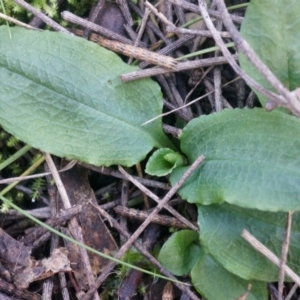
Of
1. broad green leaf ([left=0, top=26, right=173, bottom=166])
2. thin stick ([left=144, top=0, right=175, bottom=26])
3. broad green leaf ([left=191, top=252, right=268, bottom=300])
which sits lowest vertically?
broad green leaf ([left=191, top=252, right=268, bottom=300])

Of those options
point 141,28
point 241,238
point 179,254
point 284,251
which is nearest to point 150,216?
point 179,254

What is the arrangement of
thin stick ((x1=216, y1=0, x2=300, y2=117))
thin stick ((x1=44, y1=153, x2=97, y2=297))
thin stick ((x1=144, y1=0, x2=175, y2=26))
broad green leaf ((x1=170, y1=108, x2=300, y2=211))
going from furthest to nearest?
thin stick ((x1=144, y1=0, x2=175, y2=26)) < thin stick ((x1=44, y1=153, x2=97, y2=297)) < broad green leaf ((x1=170, y1=108, x2=300, y2=211)) < thin stick ((x1=216, y1=0, x2=300, y2=117))

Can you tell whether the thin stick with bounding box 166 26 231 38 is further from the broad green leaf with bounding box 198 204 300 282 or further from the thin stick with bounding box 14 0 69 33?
the broad green leaf with bounding box 198 204 300 282

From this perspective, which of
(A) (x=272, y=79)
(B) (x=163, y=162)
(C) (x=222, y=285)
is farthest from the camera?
(B) (x=163, y=162)

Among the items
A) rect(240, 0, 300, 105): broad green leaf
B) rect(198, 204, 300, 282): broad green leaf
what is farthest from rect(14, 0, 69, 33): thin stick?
rect(198, 204, 300, 282): broad green leaf

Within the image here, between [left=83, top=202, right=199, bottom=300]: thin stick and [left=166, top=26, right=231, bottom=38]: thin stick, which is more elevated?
[left=166, top=26, right=231, bottom=38]: thin stick

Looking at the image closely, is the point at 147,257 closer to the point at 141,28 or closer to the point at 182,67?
the point at 182,67

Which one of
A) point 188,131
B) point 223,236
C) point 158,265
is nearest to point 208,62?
point 188,131
